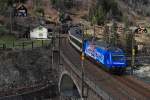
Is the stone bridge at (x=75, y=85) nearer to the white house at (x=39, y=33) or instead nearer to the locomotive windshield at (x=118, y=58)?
the locomotive windshield at (x=118, y=58)

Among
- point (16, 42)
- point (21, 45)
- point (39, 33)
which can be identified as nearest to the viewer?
point (21, 45)

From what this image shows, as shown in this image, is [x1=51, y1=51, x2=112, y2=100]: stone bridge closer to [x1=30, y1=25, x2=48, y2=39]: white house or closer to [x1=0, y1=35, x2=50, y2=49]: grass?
[x1=0, y1=35, x2=50, y2=49]: grass

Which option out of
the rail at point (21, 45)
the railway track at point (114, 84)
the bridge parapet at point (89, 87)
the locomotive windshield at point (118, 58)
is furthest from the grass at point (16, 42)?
the locomotive windshield at point (118, 58)

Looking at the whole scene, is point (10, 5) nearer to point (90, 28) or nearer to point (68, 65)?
point (90, 28)

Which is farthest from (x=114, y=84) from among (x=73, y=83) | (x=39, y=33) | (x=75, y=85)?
(x=39, y=33)

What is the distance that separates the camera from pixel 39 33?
123938 millimetres

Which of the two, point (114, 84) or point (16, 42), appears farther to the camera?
point (16, 42)

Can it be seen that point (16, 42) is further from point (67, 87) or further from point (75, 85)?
point (75, 85)

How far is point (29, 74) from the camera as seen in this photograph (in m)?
90.9

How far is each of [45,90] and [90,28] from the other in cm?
6139

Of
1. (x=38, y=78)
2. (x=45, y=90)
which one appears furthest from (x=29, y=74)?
(x=45, y=90)

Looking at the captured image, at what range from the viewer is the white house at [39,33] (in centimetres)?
12272

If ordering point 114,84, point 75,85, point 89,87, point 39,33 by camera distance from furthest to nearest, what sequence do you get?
point 39,33, point 75,85, point 114,84, point 89,87

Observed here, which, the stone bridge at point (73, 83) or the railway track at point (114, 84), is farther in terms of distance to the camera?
the stone bridge at point (73, 83)
